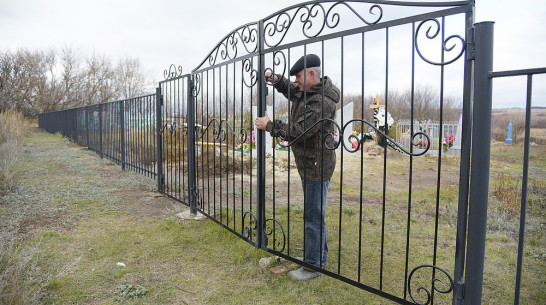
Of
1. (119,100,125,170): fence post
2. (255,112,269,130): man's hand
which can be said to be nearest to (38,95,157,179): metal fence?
(119,100,125,170): fence post

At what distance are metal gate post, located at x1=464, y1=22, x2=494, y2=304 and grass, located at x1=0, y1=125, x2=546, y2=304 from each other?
2.93 ft

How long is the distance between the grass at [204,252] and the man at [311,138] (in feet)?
0.93

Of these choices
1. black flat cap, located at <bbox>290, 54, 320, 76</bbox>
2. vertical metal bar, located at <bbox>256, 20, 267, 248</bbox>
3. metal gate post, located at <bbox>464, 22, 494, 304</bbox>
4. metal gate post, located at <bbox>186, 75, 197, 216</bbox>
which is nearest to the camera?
metal gate post, located at <bbox>464, 22, 494, 304</bbox>

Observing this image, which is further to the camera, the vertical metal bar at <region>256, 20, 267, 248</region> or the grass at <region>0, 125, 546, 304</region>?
the vertical metal bar at <region>256, 20, 267, 248</region>

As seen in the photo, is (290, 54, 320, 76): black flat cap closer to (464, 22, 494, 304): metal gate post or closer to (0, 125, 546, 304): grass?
(464, 22, 494, 304): metal gate post

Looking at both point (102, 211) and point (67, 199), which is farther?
point (67, 199)

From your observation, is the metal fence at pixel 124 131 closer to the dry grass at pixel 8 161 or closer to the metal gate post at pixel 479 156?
the dry grass at pixel 8 161

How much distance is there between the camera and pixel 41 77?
2989 centimetres

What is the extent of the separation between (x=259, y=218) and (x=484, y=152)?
2134 millimetres

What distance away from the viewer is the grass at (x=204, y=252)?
2.71m

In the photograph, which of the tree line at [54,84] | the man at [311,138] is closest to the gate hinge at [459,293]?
the man at [311,138]

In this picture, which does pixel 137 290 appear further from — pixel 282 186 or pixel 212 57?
pixel 282 186

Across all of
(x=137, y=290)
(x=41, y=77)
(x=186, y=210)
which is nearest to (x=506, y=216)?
(x=186, y=210)

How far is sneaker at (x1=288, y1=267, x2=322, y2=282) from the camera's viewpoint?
116 inches
